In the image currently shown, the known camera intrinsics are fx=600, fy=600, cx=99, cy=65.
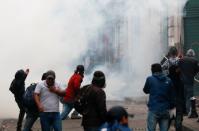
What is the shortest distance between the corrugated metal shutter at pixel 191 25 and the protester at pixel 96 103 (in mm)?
12119

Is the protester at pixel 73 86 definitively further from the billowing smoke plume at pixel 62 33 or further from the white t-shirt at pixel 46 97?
the billowing smoke plume at pixel 62 33

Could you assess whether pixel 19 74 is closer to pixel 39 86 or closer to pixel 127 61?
pixel 39 86

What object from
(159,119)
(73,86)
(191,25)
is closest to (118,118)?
(159,119)

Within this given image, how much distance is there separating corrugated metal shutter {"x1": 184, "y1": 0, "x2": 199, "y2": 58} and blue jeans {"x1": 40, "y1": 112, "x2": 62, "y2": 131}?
10471 millimetres

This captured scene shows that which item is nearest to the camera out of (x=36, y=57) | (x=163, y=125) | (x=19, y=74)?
(x=163, y=125)

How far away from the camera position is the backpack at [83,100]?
8.49 metres

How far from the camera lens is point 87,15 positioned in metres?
22.0

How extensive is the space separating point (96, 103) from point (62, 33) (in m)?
12.7

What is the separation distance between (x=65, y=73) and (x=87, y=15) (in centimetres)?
245

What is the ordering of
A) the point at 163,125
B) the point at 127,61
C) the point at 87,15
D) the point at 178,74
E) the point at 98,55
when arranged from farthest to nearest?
the point at 98,55 → the point at 127,61 → the point at 87,15 → the point at 178,74 → the point at 163,125

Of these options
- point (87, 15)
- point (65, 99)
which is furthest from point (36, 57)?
point (65, 99)

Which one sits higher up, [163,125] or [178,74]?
[178,74]

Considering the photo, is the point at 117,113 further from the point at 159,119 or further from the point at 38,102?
the point at 38,102

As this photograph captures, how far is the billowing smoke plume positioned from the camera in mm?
19750
